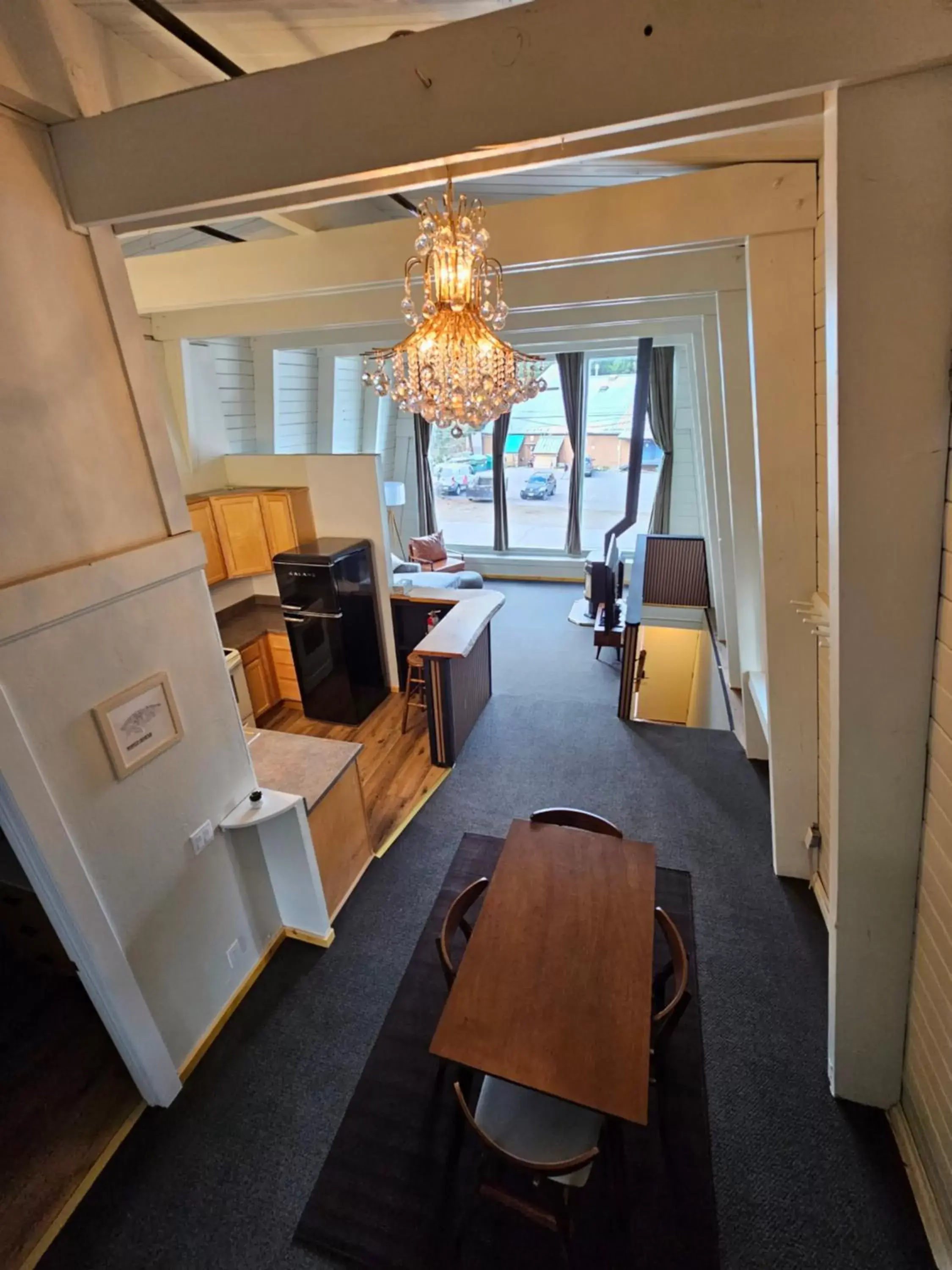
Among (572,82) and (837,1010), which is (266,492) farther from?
(837,1010)

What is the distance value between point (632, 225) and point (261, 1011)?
4104 millimetres

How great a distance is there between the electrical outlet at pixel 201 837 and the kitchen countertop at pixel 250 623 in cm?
282

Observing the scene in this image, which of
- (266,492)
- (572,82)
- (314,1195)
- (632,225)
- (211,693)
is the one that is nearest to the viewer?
(572,82)

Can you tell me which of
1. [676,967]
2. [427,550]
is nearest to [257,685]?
[427,550]

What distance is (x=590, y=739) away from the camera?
4.61 m

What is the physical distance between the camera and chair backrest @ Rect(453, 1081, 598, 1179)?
1.38 meters

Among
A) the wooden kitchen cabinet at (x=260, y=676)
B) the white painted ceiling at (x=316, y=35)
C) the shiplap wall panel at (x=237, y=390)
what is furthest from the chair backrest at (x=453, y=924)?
the shiplap wall panel at (x=237, y=390)

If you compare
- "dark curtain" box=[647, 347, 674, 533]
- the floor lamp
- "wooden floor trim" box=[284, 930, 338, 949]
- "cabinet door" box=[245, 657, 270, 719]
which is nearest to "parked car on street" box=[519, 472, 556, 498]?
"dark curtain" box=[647, 347, 674, 533]

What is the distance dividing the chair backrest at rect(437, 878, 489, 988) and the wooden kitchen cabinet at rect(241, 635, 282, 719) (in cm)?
357

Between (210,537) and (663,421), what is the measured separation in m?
6.24

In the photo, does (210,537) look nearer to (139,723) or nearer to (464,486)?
(139,723)

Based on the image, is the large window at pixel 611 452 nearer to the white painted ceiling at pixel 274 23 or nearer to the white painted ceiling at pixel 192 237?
the white painted ceiling at pixel 192 237

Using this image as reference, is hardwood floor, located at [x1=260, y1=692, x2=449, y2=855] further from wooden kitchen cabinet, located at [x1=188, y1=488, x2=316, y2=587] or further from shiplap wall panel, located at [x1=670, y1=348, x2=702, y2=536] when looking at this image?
shiplap wall panel, located at [x1=670, y1=348, x2=702, y2=536]

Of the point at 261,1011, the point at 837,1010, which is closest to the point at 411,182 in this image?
the point at 837,1010
